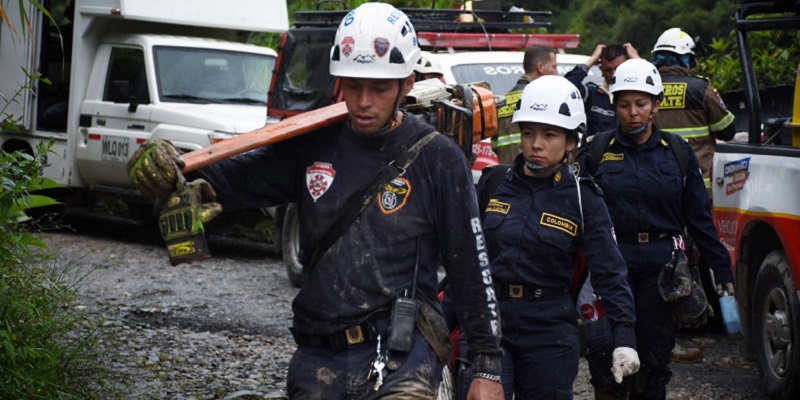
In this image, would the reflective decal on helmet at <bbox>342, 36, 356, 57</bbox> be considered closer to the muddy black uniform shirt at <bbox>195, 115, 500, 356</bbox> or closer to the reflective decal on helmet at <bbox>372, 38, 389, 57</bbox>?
the reflective decal on helmet at <bbox>372, 38, 389, 57</bbox>

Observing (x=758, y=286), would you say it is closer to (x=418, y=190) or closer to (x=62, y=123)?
(x=418, y=190)

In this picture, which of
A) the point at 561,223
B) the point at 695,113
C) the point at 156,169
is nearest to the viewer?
the point at 156,169

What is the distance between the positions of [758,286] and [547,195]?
271 centimetres

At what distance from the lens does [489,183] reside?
5434 mm

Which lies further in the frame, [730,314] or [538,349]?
[730,314]

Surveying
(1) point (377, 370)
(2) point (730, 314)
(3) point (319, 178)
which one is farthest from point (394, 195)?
(2) point (730, 314)

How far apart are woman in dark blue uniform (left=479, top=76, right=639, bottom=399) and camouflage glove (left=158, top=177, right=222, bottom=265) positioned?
67.7 inches

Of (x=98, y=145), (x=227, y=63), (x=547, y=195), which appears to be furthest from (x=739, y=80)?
(x=547, y=195)

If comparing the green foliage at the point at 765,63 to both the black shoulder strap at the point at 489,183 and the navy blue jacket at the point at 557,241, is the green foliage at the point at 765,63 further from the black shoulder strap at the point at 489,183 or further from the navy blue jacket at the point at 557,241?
the navy blue jacket at the point at 557,241

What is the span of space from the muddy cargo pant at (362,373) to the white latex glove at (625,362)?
1.45m

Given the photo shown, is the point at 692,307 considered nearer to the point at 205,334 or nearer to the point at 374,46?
the point at 374,46

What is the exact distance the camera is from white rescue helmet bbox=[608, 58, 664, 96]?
6.49 metres

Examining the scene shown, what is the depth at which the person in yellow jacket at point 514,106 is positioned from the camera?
880 cm

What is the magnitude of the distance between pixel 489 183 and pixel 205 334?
4061 mm
